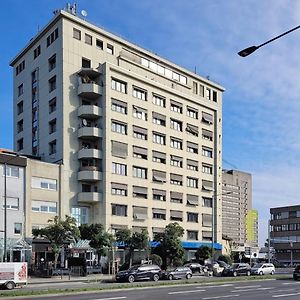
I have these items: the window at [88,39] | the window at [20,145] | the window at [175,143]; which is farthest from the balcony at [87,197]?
the window at [88,39]

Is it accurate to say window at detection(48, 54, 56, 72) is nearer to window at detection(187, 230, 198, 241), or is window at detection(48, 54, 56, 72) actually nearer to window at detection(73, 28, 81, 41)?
window at detection(73, 28, 81, 41)

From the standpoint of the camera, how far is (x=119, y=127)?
71.7 meters

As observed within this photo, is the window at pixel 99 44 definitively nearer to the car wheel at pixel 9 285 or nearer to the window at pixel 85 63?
the window at pixel 85 63

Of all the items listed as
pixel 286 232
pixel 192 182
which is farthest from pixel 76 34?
pixel 286 232

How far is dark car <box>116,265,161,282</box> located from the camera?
4294cm

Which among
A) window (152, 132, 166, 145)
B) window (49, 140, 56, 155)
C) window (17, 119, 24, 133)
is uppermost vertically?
window (17, 119, 24, 133)

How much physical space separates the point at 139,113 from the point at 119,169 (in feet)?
31.2

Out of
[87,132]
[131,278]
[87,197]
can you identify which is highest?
[87,132]

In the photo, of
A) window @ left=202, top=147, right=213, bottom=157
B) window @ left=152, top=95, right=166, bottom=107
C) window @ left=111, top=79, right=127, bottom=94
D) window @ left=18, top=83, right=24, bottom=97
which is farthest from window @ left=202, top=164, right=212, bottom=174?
window @ left=18, top=83, right=24, bottom=97

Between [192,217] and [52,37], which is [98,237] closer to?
A: [192,217]

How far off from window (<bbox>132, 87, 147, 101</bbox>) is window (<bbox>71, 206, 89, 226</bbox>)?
60.1 feet

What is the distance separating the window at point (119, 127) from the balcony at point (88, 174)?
667cm

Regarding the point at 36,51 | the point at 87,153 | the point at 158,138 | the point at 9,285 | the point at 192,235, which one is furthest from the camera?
the point at 192,235

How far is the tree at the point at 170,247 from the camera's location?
6588 centimetres
